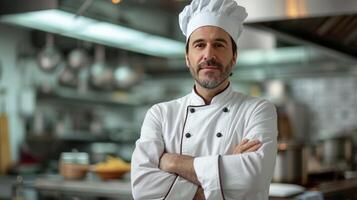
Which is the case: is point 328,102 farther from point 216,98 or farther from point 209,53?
point 209,53

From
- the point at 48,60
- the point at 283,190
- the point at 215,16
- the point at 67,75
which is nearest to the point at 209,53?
the point at 215,16

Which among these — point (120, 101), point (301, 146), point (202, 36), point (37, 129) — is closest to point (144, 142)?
point (202, 36)

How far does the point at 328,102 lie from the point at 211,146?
19.0 ft

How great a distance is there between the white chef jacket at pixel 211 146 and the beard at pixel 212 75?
0.31ft

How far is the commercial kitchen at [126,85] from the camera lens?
3.32m

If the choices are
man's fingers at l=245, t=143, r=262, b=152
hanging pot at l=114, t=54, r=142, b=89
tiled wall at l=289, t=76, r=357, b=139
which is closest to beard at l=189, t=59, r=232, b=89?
man's fingers at l=245, t=143, r=262, b=152

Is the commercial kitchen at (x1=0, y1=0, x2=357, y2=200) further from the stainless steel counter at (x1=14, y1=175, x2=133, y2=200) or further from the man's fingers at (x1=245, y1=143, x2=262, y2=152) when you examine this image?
the man's fingers at (x1=245, y1=143, x2=262, y2=152)

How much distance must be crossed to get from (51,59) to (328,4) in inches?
90.1

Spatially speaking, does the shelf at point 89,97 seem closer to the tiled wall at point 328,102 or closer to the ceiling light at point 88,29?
the ceiling light at point 88,29

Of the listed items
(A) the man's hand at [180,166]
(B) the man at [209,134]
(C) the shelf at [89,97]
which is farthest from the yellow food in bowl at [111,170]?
(C) the shelf at [89,97]

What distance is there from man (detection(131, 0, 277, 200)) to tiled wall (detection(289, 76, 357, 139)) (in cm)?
537

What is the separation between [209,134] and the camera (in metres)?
1.94

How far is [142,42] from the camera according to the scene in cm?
466

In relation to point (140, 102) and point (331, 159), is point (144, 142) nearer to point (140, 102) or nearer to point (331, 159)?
point (331, 159)
